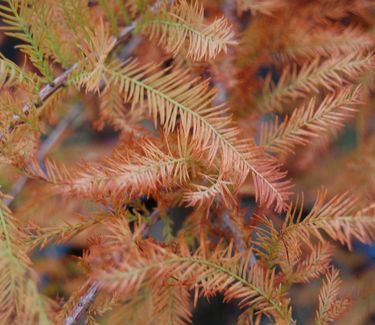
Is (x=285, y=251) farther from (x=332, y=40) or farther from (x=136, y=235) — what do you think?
(x=332, y=40)

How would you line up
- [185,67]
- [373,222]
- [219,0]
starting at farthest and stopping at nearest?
[219,0] < [185,67] < [373,222]

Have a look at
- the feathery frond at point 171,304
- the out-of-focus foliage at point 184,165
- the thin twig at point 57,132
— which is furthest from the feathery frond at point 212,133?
the thin twig at point 57,132

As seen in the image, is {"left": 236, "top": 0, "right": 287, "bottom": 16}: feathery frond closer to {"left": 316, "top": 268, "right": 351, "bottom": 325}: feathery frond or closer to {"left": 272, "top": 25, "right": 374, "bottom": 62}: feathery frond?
{"left": 272, "top": 25, "right": 374, "bottom": 62}: feathery frond

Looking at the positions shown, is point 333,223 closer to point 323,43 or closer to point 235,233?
point 235,233

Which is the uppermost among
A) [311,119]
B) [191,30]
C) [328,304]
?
[191,30]

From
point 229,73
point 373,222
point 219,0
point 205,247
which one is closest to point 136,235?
point 205,247

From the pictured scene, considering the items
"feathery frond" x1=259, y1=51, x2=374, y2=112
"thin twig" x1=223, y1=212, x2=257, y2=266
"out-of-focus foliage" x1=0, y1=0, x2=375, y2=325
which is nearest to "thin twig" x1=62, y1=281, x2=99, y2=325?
"out-of-focus foliage" x1=0, y1=0, x2=375, y2=325

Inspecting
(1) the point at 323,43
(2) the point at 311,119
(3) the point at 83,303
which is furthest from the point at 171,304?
(1) the point at 323,43

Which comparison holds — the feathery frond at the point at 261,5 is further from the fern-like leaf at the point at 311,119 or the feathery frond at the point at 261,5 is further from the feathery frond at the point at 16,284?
the feathery frond at the point at 16,284
